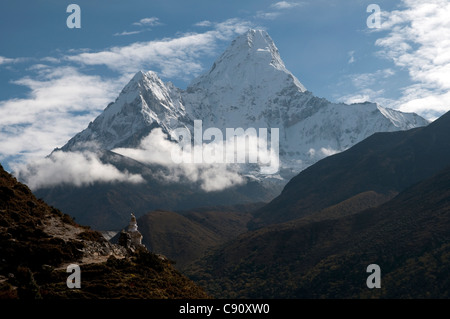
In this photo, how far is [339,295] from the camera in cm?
18512

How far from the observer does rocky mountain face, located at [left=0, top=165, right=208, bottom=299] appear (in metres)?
49.0

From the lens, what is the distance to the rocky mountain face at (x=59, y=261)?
161ft

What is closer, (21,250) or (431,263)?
(21,250)

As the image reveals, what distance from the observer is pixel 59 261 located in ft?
179
